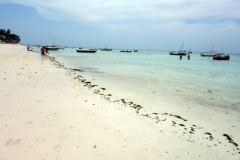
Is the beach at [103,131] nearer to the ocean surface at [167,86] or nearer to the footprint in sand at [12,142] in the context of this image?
the footprint in sand at [12,142]

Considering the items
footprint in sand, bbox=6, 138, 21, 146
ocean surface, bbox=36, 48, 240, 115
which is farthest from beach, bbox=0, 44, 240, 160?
ocean surface, bbox=36, 48, 240, 115

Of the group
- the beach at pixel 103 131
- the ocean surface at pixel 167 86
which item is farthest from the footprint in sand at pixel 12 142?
the ocean surface at pixel 167 86

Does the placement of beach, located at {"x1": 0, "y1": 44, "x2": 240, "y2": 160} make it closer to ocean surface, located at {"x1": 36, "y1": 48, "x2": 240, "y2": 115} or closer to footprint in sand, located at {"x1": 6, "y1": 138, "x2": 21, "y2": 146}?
footprint in sand, located at {"x1": 6, "y1": 138, "x2": 21, "y2": 146}

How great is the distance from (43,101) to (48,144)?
3.24 m

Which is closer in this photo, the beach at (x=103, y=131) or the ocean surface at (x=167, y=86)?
the beach at (x=103, y=131)

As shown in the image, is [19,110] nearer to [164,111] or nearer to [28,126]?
[28,126]

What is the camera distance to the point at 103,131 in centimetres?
461

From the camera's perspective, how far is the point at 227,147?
4.51 metres

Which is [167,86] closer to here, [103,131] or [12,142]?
[103,131]

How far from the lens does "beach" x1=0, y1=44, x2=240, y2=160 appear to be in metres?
3.62

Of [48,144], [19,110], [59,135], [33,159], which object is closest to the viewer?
[33,159]

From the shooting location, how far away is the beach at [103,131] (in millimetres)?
3621

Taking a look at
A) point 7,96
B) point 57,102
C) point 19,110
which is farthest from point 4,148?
point 7,96

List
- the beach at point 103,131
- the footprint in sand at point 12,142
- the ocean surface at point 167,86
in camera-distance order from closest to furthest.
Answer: the footprint in sand at point 12,142, the beach at point 103,131, the ocean surface at point 167,86
